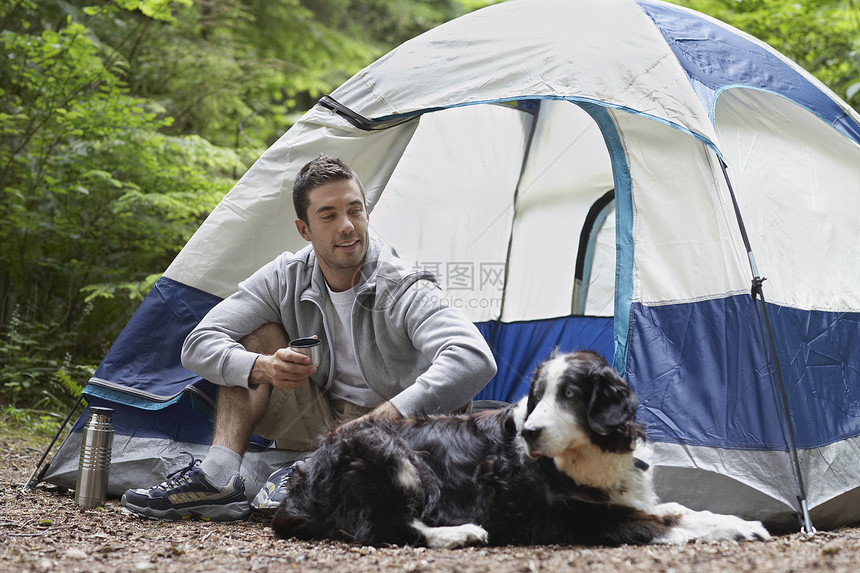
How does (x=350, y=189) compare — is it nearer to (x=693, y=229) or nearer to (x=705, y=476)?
(x=693, y=229)

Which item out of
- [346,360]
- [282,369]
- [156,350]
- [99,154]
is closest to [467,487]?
[282,369]

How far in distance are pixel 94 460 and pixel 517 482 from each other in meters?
1.84

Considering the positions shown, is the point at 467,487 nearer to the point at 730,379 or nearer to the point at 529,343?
the point at 730,379

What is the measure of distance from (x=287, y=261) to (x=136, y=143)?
118 inches

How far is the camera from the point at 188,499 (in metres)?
2.98

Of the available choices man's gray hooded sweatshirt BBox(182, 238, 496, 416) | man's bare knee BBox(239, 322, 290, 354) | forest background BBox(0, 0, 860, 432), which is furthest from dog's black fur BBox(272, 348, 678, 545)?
forest background BBox(0, 0, 860, 432)

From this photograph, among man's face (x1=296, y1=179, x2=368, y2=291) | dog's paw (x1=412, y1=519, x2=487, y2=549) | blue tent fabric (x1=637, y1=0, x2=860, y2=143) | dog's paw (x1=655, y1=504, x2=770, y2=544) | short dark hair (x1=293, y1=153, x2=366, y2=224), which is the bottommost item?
dog's paw (x1=412, y1=519, x2=487, y2=549)

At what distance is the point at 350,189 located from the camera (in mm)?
3291

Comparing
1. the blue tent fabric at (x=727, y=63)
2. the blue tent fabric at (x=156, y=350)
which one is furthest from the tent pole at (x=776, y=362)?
the blue tent fabric at (x=156, y=350)

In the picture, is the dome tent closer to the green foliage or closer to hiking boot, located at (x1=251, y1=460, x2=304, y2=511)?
hiking boot, located at (x1=251, y1=460, x2=304, y2=511)

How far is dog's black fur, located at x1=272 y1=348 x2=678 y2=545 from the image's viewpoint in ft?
7.88

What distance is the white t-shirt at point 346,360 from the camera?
3.34 m

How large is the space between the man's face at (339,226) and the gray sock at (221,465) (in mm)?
866

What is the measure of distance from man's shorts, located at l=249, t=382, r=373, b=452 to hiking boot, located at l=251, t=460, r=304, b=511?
0.18m
